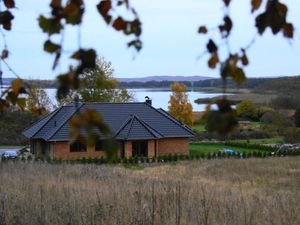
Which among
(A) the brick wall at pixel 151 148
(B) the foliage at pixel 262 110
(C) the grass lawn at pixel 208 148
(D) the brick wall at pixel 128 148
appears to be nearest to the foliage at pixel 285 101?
(B) the foliage at pixel 262 110

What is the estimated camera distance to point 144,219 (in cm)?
700

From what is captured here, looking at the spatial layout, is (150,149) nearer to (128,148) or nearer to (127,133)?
(128,148)

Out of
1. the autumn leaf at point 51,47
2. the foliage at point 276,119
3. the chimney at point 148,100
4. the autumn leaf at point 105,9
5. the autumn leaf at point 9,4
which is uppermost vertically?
the autumn leaf at point 9,4

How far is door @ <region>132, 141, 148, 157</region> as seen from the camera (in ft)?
132

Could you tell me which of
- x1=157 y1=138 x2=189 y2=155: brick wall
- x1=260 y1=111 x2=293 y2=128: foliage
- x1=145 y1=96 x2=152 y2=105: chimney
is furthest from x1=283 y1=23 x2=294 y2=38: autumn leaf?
x1=260 y1=111 x2=293 y2=128: foliage

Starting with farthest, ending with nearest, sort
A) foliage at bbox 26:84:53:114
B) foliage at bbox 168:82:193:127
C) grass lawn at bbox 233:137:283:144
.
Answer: foliage at bbox 168:82:193:127
grass lawn at bbox 233:137:283:144
foliage at bbox 26:84:53:114

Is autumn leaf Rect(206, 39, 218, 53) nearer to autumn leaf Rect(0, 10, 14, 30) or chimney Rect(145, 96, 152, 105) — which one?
autumn leaf Rect(0, 10, 14, 30)

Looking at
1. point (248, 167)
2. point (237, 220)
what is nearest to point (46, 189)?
point (237, 220)

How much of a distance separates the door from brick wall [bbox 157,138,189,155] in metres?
1.37

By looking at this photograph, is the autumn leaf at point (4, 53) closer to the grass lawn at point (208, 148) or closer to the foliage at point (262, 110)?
the grass lawn at point (208, 148)

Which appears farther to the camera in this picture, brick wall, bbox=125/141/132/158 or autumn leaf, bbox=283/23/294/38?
brick wall, bbox=125/141/132/158

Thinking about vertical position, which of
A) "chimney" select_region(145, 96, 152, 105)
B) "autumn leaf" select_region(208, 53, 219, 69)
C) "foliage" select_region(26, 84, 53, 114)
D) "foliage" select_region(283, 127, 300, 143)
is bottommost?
"foliage" select_region(283, 127, 300, 143)

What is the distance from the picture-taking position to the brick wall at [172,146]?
4150 centimetres

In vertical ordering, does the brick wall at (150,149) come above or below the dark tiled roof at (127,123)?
below
